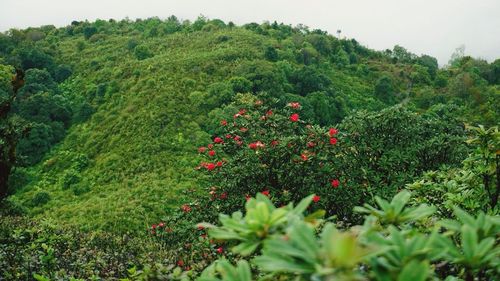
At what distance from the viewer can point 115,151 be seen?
97.5 ft

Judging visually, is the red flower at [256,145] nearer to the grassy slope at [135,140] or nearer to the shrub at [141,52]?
the grassy slope at [135,140]

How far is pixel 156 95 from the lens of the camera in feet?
112

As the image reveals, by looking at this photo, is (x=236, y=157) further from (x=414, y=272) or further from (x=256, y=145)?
(x=414, y=272)

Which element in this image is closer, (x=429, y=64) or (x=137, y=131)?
(x=137, y=131)

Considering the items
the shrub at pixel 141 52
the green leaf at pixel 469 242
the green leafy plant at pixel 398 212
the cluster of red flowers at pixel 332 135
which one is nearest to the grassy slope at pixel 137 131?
the shrub at pixel 141 52

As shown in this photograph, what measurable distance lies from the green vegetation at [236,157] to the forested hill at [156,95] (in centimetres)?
18

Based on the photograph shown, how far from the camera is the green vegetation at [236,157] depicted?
4.27 ft

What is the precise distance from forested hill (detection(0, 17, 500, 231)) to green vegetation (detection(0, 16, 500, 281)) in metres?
0.18

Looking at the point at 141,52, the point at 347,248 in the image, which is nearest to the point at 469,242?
the point at 347,248

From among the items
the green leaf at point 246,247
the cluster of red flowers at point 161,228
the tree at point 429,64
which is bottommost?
the cluster of red flowers at point 161,228

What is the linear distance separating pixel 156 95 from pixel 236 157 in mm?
26491

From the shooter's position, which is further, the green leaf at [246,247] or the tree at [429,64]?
the tree at [429,64]

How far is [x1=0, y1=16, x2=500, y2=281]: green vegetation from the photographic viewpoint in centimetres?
130

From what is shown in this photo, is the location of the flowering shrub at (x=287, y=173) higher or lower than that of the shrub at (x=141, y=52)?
lower
